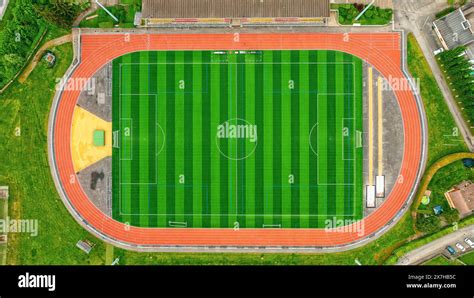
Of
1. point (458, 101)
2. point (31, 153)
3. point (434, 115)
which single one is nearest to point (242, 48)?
point (434, 115)

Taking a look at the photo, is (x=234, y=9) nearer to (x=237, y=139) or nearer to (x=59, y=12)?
(x=237, y=139)

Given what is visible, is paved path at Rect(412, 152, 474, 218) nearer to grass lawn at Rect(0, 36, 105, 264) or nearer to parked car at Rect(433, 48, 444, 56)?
parked car at Rect(433, 48, 444, 56)

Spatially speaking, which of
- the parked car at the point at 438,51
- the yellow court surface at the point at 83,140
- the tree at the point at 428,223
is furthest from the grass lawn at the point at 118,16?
the tree at the point at 428,223

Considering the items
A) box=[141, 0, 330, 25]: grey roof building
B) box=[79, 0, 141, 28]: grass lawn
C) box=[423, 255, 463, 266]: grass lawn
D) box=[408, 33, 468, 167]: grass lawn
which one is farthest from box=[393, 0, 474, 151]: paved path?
box=[79, 0, 141, 28]: grass lawn

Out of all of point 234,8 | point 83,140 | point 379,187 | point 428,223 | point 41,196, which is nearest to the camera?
point 428,223
